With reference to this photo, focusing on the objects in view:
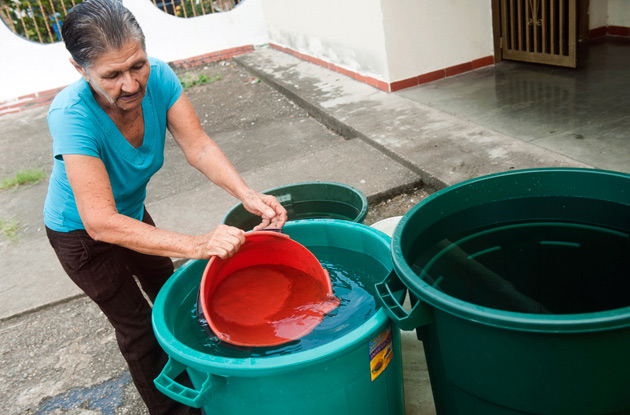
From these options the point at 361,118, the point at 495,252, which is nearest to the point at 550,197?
the point at 495,252

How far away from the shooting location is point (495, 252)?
1618mm

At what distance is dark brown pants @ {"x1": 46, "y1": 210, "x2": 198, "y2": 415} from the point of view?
1873 mm

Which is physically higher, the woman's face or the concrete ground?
the woman's face

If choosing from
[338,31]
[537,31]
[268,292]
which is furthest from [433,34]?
[268,292]

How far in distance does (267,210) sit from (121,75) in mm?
660

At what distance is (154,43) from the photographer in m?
9.03

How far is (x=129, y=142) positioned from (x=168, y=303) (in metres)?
0.60

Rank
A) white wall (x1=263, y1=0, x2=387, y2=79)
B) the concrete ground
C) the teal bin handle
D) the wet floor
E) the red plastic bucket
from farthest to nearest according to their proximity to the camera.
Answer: white wall (x1=263, y1=0, x2=387, y2=79)
the wet floor
the concrete ground
the red plastic bucket
the teal bin handle

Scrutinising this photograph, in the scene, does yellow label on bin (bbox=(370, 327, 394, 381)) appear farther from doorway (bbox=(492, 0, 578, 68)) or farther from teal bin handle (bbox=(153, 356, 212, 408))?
doorway (bbox=(492, 0, 578, 68))

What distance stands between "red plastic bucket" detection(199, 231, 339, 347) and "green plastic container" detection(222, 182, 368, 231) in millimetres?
736

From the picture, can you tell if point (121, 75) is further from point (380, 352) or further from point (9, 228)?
point (9, 228)

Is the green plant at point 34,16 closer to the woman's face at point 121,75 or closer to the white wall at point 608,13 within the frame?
the white wall at point 608,13

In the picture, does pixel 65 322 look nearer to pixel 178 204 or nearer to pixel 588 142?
pixel 178 204

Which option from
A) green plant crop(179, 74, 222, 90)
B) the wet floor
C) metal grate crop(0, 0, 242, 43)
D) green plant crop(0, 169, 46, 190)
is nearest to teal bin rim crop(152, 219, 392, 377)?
the wet floor
